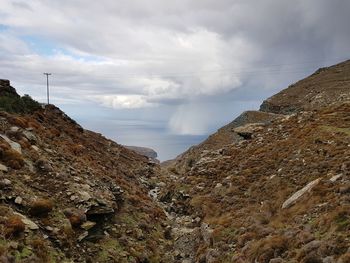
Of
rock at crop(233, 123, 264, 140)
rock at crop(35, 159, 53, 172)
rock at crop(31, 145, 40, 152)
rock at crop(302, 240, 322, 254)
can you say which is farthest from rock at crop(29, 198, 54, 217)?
rock at crop(233, 123, 264, 140)

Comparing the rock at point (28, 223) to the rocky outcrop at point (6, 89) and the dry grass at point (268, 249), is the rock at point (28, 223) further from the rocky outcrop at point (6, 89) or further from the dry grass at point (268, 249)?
the rocky outcrop at point (6, 89)

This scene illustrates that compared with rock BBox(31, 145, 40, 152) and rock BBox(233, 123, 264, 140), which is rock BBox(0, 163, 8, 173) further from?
rock BBox(233, 123, 264, 140)

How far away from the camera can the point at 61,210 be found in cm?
2109

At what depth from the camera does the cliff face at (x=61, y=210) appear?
17312 millimetres

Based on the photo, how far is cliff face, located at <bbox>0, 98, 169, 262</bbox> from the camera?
17.3 metres

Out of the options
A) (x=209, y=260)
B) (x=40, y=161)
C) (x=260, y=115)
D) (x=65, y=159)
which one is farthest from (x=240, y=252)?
(x=260, y=115)

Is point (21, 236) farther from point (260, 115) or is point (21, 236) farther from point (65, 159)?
point (260, 115)

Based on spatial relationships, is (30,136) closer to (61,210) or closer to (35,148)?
(35,148)

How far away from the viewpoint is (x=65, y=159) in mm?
29422

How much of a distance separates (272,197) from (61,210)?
47.0ft

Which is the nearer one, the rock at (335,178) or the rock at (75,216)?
the rock at (75,216)

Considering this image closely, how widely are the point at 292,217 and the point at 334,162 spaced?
756 centimetres

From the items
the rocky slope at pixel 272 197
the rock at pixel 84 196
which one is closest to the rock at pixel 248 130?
the rocky slope at pixel 272 197

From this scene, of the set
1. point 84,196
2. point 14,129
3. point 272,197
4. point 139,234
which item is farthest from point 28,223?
point 272,197
